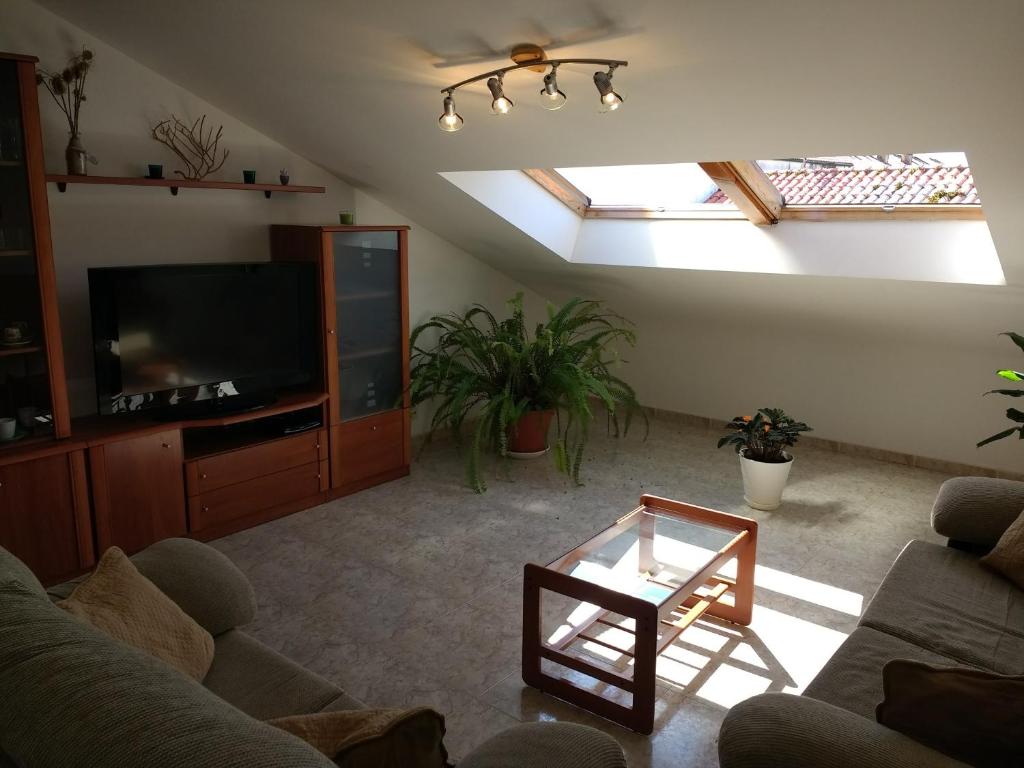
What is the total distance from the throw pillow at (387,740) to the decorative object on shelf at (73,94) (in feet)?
9.89

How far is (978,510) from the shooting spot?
2.77 m

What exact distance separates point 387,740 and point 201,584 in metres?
1.11

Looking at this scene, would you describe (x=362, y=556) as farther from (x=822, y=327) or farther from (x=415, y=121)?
(x=822, y=327)

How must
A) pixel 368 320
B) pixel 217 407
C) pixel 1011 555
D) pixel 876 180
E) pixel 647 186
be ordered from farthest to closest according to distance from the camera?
pixel 647 186 < pixel 368 320 < pixel 217 407 < pixel 876 180 < pixel 1011 555

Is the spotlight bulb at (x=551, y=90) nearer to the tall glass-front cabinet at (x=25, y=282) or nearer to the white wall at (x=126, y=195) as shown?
the tall glass-front cabinet at (x=25, y=282)

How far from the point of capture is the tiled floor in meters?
2.73

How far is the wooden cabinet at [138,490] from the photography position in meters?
3.44

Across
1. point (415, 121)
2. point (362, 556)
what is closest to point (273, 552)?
point (362, 556)

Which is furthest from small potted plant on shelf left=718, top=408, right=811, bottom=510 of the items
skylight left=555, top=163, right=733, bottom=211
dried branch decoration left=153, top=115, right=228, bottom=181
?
dried branch decoration left=153, top=115, right=228, bottom=181

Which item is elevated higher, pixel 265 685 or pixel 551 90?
pixel 551 90

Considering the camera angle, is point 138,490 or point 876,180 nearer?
point 138,490

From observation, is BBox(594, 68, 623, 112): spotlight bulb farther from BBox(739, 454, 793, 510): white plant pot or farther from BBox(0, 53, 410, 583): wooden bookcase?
BBox(739, 454, 793, 510): white plant pot

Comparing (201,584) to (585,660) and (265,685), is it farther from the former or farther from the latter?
(585,660)

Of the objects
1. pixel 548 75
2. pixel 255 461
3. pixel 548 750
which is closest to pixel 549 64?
pixel 548 75
